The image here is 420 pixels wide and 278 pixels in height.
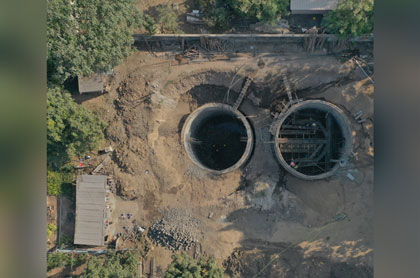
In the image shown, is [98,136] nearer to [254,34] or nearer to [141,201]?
[141,201]

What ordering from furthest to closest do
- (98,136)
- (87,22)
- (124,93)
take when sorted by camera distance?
(124,93), (98,136), (87,22)

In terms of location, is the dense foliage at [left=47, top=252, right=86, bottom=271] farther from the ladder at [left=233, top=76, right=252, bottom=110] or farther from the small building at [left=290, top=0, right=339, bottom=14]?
the small building at [left=290, top=0, right=339, bottom=14]

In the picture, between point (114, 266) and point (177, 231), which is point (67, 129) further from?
point (177, 231)

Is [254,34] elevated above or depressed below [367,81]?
above

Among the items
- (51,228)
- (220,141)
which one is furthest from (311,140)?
(51,228)

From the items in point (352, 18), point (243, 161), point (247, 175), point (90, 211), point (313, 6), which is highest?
point (313, 6)

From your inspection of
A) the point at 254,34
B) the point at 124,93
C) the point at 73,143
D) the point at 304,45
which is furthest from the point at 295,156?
the point at 73,143
